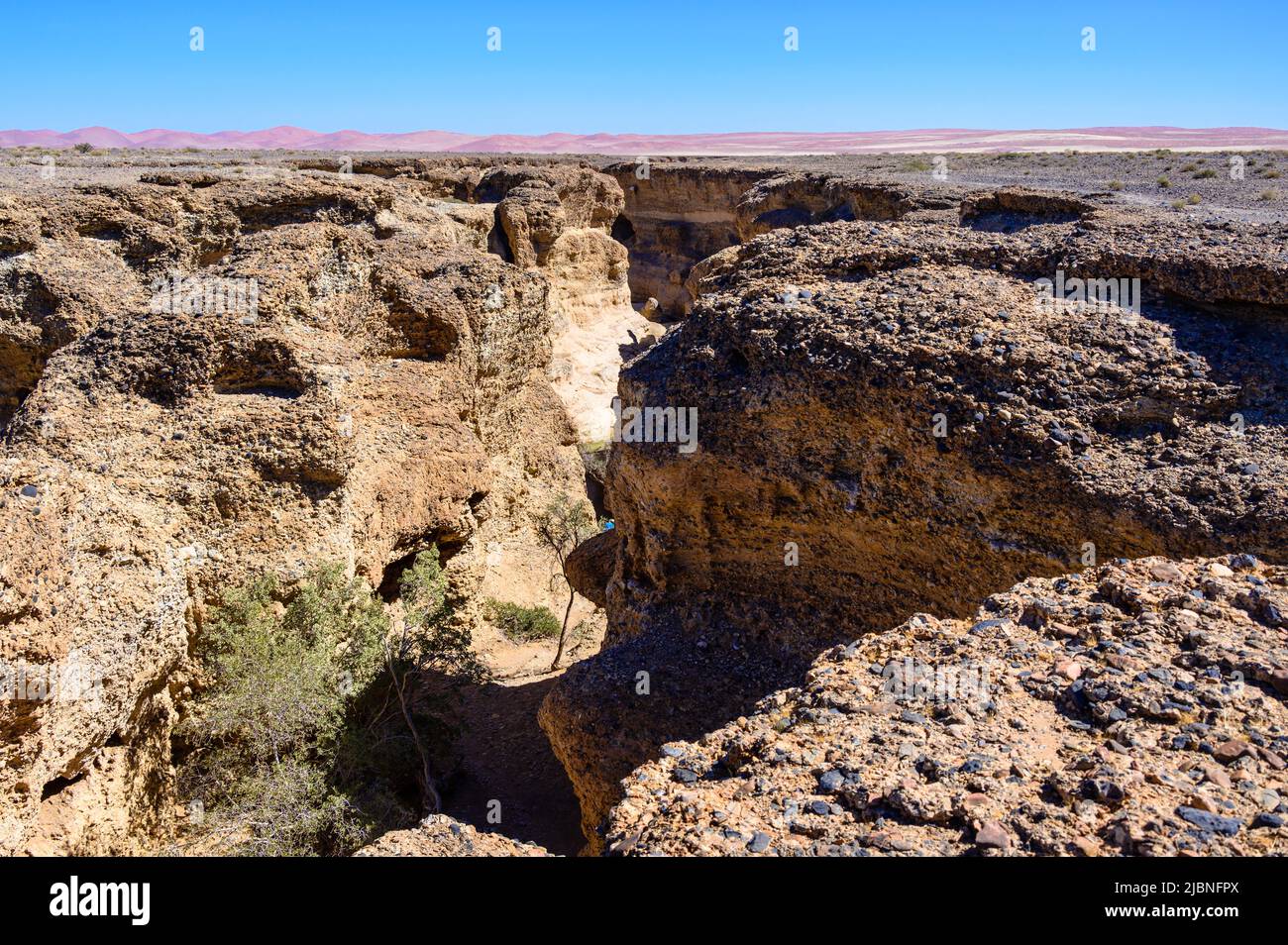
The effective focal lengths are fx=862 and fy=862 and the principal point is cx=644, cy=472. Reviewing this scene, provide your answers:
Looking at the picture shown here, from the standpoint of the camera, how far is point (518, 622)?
36.8 ft

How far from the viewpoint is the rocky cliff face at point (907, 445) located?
18.1ft

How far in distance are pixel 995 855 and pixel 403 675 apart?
6485 millimetres

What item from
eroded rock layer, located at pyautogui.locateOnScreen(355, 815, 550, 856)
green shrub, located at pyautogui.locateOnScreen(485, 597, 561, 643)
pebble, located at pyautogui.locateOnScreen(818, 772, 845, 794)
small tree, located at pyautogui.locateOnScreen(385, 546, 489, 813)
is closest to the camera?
pebble, located at pyautogui.locateOnScreen(818, 772, 845, 794)

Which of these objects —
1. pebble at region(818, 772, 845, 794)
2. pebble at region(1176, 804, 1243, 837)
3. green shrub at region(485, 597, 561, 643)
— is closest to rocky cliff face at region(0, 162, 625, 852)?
green shrub at region(485, 597, 561, 643)

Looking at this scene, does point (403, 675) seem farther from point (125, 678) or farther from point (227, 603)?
point (125, 678)

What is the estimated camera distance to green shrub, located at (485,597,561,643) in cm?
1116

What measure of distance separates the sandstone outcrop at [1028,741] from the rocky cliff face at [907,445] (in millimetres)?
1219

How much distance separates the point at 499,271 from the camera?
1061 centimetres

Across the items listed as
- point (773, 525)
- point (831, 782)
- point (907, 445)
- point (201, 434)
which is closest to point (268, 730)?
point (201, 434)

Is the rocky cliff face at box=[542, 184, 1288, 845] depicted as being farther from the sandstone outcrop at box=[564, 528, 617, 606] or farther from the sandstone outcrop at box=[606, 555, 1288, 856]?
the sandstone outcrop at box=[564, 528, 617, 606]

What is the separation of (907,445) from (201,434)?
5.56m

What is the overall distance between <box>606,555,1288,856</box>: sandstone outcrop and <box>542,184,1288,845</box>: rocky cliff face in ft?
4.00
